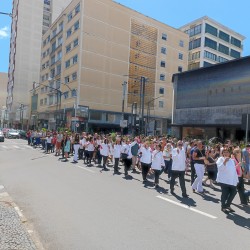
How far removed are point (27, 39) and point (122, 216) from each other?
99168 millimetres

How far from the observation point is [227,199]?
837cm

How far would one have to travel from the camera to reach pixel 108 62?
2251 inches

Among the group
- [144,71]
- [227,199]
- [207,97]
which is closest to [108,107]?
[144,71]

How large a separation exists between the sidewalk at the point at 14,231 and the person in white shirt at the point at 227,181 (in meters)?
4.76

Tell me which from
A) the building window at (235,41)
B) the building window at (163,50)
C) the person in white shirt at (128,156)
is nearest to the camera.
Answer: the person in white shirt at (128,156)

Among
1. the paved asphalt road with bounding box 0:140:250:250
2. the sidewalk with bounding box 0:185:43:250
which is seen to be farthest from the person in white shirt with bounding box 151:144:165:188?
the sidewalk with bounding box 0:185:43:250

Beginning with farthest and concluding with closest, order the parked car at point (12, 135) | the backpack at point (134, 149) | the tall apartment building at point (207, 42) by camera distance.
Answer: the tall apartment building at point (207, 42) → the parked car at point (12, 135) → the backpack at point (134, 149)

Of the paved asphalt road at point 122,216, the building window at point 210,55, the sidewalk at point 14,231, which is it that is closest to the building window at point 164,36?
the building window at point 210,55

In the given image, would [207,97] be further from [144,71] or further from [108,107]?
[144,71]

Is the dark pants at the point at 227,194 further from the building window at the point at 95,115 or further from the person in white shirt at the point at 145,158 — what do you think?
the building window at the point at 95,115

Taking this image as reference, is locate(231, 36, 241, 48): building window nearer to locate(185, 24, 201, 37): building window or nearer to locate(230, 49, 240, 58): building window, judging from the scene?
locate(230, 49, 240, 58): building window

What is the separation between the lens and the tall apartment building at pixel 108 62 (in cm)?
5416

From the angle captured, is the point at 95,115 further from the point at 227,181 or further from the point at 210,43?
the point at 227,181

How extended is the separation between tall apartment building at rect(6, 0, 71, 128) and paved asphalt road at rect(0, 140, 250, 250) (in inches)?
3673
